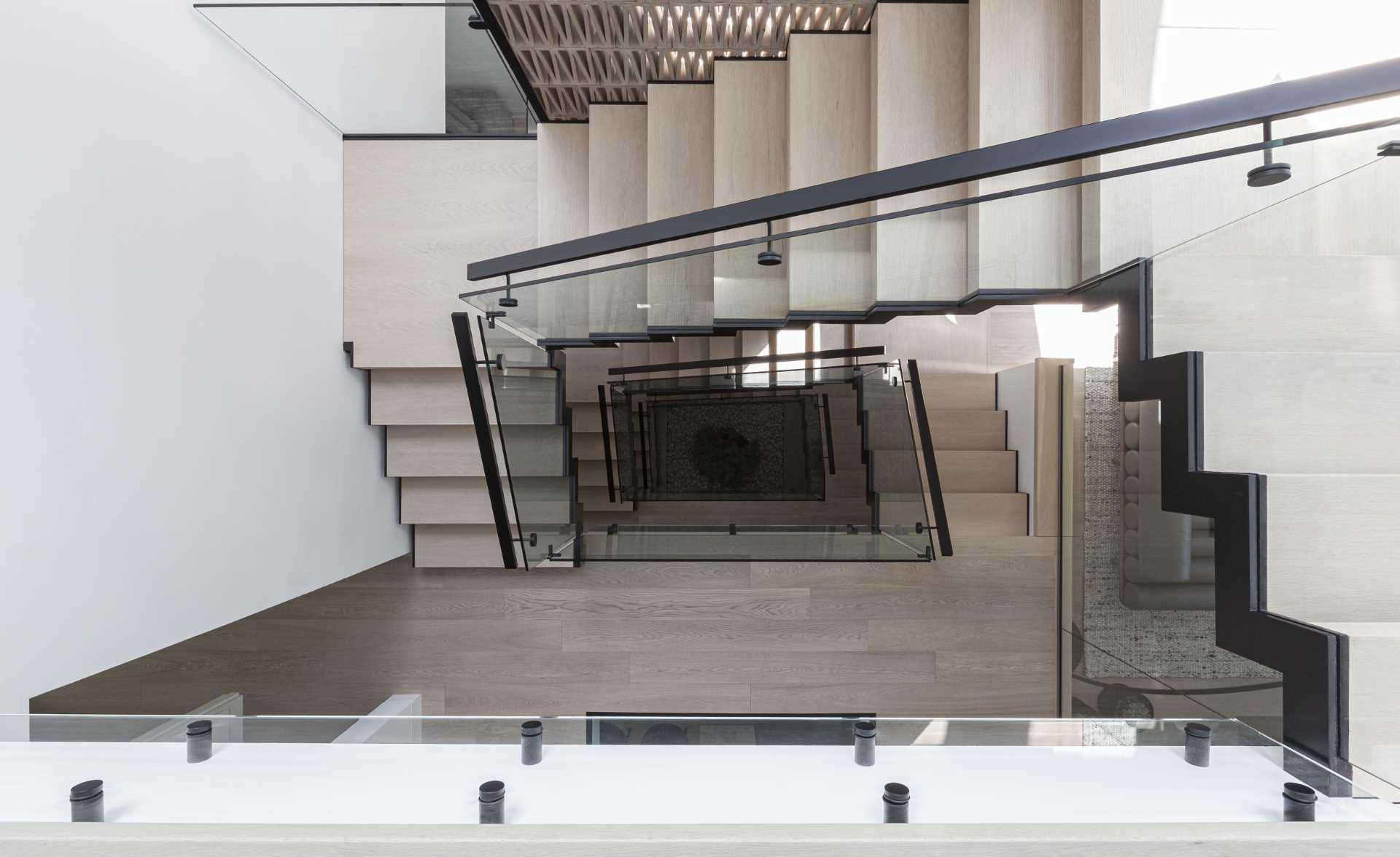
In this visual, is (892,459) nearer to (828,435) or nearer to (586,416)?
(828,435)

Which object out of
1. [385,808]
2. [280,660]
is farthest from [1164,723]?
[280,660]

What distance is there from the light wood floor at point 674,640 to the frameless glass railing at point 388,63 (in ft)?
7.07

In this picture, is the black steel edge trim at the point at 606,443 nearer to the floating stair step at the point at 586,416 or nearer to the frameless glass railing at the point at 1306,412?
the floating stair step at the point at 586,416

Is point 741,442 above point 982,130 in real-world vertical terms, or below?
below

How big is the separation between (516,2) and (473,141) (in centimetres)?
65

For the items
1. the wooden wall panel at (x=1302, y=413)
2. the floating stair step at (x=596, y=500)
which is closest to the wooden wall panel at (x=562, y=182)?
the floating stair step at (x=596, y=500)

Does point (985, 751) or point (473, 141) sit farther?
point (473, 141)

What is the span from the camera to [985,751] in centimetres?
83

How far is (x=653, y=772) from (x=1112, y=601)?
2775 mm

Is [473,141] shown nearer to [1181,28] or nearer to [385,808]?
[1181,28]

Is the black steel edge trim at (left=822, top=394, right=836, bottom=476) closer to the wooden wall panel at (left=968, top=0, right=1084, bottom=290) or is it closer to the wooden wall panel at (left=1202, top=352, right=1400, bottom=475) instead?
the wooden wall panel at (left=968, top=0, right=1084, bottom=290)

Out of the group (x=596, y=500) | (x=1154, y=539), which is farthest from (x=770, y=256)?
(x=1154, y=539)

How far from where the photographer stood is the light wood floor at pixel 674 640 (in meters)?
3.59

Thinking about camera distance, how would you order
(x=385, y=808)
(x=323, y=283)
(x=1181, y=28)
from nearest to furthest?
(x=385, y=808) → (x=1181, y=28) → (x=323, y=283)
